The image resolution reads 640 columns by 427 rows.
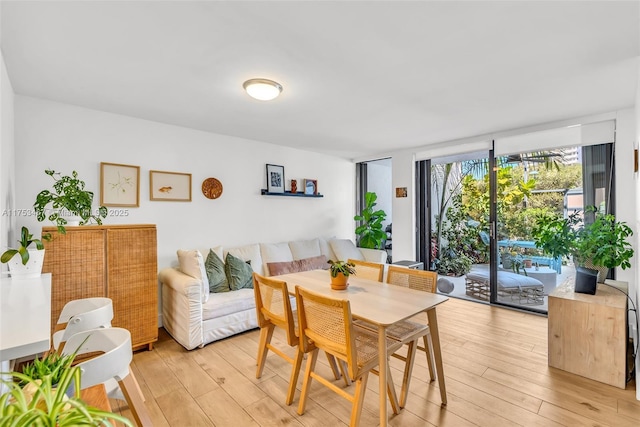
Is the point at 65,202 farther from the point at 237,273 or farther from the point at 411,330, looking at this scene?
the point at 411,330

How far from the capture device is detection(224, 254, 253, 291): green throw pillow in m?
3.39

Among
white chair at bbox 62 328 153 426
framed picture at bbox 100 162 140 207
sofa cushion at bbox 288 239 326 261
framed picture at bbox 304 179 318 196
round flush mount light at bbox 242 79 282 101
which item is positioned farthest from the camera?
framed picture at bbox 304 179 318 196

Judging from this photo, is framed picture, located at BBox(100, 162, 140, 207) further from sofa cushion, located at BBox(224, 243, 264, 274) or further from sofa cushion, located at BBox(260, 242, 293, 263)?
sofa cushion, located at BBox(260, 242, 293, 263)

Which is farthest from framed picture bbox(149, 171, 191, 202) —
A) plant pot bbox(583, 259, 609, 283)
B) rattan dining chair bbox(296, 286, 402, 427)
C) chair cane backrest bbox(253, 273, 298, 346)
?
plant pot bbox(583, 259, 609, 283)

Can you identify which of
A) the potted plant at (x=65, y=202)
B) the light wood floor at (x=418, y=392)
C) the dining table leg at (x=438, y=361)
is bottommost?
the light wood floor at (x=418, y=392)

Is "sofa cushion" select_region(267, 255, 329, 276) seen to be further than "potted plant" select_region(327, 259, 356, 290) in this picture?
Yes

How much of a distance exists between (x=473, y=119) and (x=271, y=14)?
268 centimetres

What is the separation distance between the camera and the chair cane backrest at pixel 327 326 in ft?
5.22

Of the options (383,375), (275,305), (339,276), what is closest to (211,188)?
(275,305)

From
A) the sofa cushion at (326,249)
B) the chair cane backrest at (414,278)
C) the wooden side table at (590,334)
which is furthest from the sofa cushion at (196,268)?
the wooden side table at (590,334)

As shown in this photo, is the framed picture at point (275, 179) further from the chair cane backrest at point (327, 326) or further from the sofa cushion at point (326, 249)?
the chair cane backrest at point (327, 326)

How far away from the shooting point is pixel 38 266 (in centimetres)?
196

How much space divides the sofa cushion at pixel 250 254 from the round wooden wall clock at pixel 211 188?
2.40 ft

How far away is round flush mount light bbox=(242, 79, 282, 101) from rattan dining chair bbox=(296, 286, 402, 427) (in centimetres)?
160
